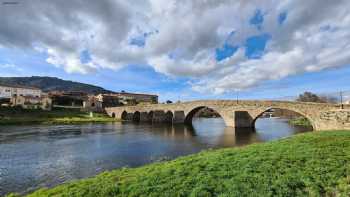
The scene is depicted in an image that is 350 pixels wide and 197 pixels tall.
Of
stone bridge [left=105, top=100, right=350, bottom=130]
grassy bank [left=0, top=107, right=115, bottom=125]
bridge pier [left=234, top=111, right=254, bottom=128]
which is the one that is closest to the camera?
stone bridge [left=105, top=100, right=350, bottom=130]

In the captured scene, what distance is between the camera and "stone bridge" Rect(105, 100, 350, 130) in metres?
21.9

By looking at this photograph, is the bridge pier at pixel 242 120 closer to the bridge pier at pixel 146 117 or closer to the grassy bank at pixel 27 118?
the bridge pier at pixel 146 117

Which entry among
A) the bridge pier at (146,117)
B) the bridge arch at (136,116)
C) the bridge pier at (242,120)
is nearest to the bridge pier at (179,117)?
the bridge pier at (146,117)

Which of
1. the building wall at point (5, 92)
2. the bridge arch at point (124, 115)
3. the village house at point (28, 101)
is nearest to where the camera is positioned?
the bridge arch at point (124, 115)

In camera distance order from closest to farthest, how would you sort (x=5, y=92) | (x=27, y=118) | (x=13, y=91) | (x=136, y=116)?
(x=27, y=118) → (x=136, y=116) → (x=5, y=92) → (x=13, y=91)

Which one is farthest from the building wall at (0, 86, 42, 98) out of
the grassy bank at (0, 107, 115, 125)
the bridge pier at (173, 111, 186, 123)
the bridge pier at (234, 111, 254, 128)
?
the bridge pier at (234, 111, 254, 128)

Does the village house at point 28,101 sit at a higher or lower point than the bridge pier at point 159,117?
higher

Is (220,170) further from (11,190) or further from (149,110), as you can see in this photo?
(149,110)

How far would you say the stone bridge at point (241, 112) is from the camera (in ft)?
71.8

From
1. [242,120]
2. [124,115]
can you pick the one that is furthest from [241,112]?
[124,115]

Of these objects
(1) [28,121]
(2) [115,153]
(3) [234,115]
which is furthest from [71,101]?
(2) [115,153]

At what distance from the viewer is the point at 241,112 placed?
35.9 metres

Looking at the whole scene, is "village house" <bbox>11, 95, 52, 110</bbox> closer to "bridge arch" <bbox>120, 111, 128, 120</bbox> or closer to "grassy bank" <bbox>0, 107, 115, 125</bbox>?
"grassy bank" <bbox>0, 107, 115, 125</bbox>

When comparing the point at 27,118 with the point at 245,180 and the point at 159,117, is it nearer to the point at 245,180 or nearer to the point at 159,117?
the point at 159,117
